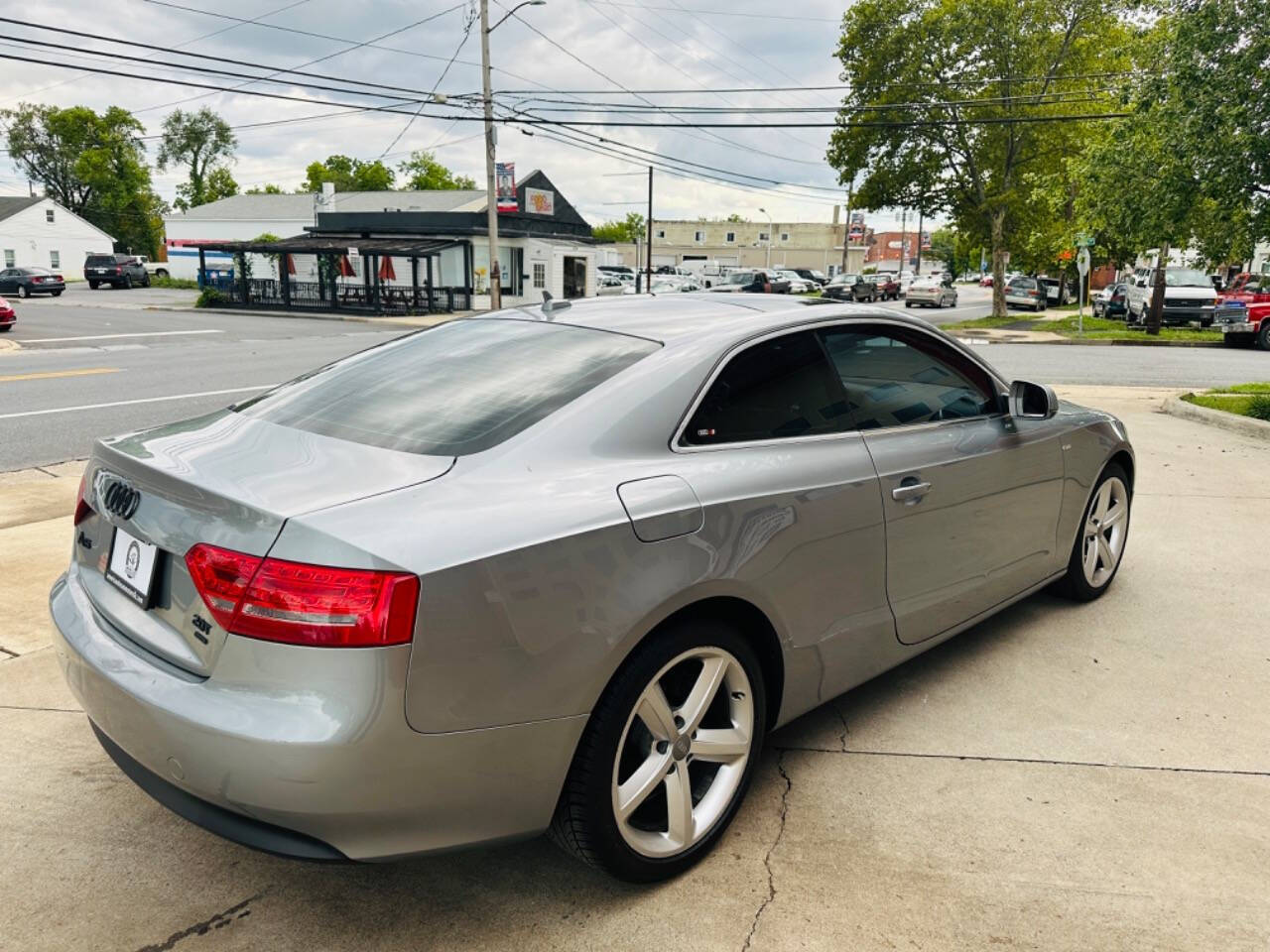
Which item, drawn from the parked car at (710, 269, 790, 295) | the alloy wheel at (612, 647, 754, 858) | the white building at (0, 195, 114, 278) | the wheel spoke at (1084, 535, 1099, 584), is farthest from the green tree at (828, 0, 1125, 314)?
the white building at (0, 195, 114, 278)

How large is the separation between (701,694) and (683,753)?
0.16 m

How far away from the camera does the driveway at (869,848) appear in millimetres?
2406

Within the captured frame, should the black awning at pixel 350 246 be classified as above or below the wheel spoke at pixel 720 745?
above

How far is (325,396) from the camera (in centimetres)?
303

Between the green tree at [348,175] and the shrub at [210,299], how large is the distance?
6029 centimetres

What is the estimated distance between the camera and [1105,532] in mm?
4820

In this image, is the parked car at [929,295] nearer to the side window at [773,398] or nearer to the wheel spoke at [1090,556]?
the wheel spoke at [1090,556]

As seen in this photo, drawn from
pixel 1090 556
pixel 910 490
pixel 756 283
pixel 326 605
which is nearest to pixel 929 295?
pixel 756 283

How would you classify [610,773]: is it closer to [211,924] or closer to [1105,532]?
[211,924]

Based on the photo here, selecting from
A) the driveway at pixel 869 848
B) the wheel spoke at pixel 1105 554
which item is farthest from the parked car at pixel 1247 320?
the driveway at pixel 869 848

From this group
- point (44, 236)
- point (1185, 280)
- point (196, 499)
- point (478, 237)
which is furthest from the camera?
point (44, 236)

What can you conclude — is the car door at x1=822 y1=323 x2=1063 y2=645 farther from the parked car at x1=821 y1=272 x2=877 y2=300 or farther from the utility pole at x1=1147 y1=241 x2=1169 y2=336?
the parked car at x1=821 y1=272 x2=877 y2=300

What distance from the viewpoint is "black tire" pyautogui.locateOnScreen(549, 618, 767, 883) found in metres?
2.30

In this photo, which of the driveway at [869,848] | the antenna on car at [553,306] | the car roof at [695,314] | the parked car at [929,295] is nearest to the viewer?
the driveway at [869,848]
